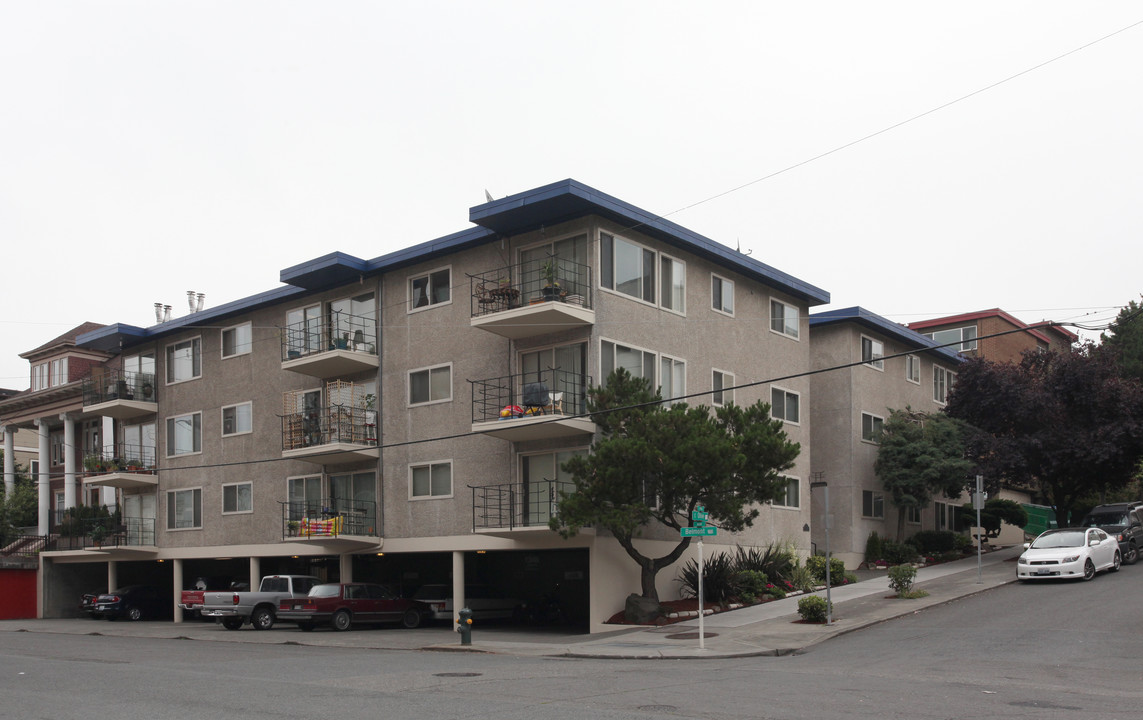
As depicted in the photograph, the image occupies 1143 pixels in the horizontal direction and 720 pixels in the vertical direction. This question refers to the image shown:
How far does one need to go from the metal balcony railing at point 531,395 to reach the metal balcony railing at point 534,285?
6.29ft

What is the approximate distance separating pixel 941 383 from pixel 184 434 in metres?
31.1

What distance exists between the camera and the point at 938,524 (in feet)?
141

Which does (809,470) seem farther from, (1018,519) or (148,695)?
(148,695)

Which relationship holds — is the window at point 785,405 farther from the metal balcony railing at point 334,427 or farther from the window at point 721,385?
the metal balcony railing at point 334,427

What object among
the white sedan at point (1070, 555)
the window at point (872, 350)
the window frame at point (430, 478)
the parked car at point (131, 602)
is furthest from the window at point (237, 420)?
the white sedan at point (1070, 555)

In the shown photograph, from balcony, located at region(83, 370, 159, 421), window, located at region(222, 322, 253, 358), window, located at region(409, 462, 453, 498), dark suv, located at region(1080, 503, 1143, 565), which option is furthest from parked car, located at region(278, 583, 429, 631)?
dark suv, located at region(1080, 503, 1143, 565)

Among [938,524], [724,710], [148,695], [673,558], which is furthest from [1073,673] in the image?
[938,524]

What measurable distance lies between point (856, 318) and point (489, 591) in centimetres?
1631

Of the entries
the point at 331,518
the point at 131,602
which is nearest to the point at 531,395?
the point at 331,518

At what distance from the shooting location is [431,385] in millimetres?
31219

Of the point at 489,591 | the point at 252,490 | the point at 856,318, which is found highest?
the point at 856,318

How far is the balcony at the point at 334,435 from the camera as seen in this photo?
32.1 meters

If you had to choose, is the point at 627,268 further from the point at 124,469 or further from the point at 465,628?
the point at 124,469

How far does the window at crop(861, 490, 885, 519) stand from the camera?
37.9 meters
